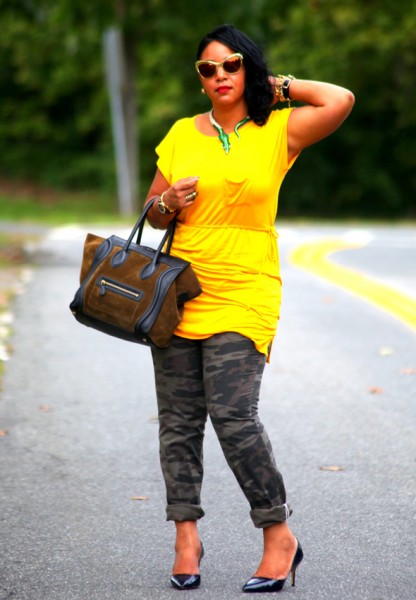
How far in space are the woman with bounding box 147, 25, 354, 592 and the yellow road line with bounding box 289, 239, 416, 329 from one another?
6248 mm

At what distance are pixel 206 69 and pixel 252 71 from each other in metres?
0.15

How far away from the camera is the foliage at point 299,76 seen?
3866 cm

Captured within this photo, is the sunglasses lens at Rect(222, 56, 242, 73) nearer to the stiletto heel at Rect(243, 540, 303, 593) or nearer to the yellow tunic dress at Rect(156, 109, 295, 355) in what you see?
the yellow tunic dress at Rect(156, 109, 295, 355)

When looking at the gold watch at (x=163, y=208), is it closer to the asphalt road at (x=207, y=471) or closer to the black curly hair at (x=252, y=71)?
the black curly hair at (x=252, y=71)

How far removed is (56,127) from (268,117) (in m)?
46.9

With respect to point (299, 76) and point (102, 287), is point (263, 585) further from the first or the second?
point (299, 76)

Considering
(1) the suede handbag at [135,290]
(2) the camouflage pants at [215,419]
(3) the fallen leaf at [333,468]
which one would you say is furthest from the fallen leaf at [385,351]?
(1) the suede handbag at [135,290]

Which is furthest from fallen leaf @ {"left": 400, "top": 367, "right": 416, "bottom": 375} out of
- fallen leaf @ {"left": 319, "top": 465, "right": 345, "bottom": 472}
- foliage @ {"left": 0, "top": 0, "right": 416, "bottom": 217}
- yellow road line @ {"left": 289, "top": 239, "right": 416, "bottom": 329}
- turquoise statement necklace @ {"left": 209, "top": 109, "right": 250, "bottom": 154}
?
foliage @ {"left": 0, "top": 0, "right": 416, "bottom": 217}

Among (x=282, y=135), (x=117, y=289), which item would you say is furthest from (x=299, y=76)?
(x=117, y=289)

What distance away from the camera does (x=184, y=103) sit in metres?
41.2

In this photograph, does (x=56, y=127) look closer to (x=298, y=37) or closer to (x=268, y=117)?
(x=298, y=37)

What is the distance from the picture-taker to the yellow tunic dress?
4074mm

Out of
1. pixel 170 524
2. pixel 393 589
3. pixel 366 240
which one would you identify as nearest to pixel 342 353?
pixel 170 524

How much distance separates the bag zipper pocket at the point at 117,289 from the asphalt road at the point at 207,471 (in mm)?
966
